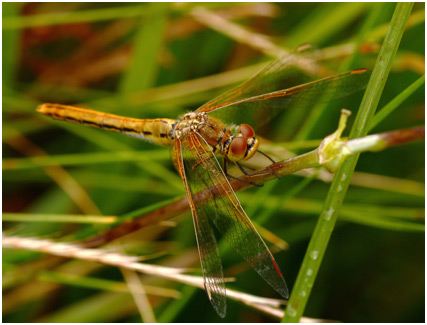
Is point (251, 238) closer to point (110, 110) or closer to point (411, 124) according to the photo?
point (110, 110)

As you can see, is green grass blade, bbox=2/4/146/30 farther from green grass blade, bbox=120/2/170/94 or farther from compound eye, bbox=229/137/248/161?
compound eye, bbox=229/137/248/161

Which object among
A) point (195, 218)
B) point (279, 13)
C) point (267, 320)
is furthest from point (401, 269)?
point (279, 13)

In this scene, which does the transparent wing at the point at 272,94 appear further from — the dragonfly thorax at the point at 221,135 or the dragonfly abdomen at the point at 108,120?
the dragonfly abdomen at the point at 108,120

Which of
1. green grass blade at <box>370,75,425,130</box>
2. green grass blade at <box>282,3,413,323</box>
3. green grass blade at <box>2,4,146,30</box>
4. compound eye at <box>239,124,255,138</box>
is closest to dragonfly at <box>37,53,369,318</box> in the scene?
compound eye at <box>239,124,255,138</box>

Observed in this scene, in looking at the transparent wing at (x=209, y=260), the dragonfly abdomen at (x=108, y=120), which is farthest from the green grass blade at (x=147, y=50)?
the transparent wing at (x=209, y=260)

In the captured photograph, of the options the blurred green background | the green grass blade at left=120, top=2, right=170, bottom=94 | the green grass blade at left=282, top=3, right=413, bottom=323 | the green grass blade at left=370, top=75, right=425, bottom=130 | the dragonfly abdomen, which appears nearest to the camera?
the green grass blade at left=282, top=3, right=413, bottom=323

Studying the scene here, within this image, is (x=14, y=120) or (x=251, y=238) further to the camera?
(x=14, y=120)
